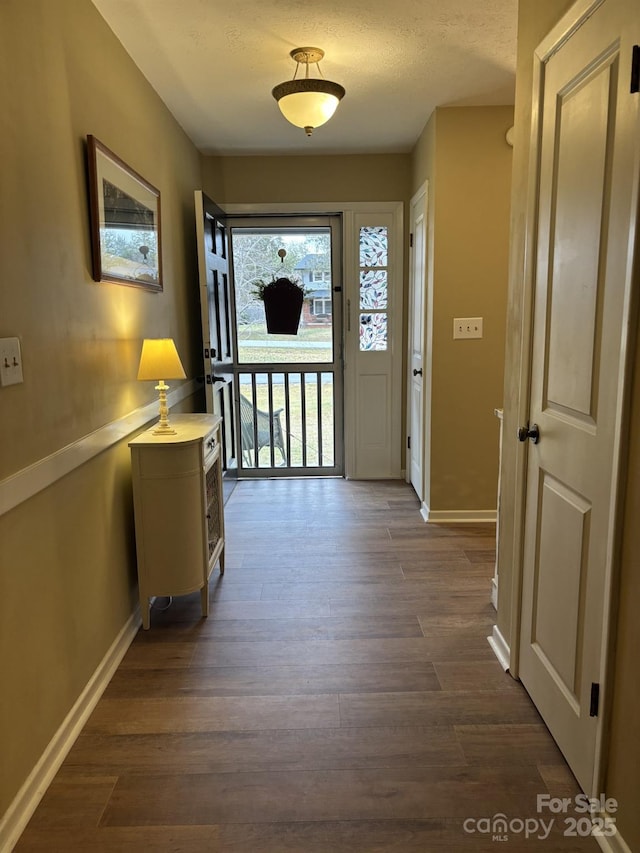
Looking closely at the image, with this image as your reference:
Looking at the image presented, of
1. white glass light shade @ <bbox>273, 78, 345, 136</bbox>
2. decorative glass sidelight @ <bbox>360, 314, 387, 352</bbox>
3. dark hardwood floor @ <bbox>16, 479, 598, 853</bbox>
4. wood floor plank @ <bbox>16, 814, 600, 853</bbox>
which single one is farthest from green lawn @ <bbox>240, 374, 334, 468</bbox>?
wood floor plank @ <bbox>16, 814, 600, 853</bbox>

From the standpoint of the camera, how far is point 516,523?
2.02 m

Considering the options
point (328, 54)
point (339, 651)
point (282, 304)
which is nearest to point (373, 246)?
point (282, 304)

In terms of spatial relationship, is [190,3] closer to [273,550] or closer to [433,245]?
[433,245]

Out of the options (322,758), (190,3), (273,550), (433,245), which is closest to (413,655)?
(322,758)

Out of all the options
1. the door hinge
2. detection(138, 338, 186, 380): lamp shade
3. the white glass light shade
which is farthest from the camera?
the white glass light shade

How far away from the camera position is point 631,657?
131 cm

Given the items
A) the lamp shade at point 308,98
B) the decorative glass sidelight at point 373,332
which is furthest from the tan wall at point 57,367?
the decorative glass sidelight at point 373,332

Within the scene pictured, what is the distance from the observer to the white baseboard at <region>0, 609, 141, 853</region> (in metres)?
1.45

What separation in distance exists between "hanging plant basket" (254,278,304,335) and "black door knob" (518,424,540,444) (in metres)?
2.55

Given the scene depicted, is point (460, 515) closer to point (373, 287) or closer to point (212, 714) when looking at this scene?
point (373, 287)

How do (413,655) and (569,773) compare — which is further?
(413,655)

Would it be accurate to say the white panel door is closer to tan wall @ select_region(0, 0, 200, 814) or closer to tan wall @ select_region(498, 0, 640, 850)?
tan wall @ select_region(498, 0, 640, 850)

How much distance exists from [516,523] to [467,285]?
73.7 inches

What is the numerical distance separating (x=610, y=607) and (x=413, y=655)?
999mm
